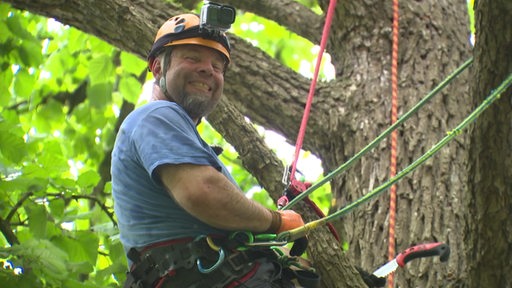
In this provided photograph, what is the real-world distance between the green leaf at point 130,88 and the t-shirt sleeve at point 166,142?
148 inches

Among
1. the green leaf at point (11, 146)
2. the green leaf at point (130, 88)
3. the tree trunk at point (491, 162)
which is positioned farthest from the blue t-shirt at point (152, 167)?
the green leaf at point (130, 88)

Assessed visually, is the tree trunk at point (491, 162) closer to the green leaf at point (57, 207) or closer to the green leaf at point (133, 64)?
the green leaf at point (57, 207)

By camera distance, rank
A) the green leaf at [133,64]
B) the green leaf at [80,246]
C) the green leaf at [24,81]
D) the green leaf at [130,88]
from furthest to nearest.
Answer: the green leaf at [130,88], the green leaf at [133,64], the green leaf at [24,81], the green leaf at [80,246]

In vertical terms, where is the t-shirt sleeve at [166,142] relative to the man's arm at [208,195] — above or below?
above

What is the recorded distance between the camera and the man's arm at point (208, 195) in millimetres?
2414

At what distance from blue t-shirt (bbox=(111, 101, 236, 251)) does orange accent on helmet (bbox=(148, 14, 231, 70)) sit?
1.32ft

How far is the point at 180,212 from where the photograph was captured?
8.49 ft

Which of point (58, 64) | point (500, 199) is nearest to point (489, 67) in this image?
point (500, 199)

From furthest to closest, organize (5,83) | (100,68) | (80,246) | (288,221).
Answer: (100,68) → (5,83) → (80,246) → (288,221)

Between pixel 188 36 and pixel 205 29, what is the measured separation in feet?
0.22

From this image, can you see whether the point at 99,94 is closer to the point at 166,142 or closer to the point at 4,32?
the point at 4,32

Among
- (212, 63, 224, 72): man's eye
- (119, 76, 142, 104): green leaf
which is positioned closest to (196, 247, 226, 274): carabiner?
(212, 63, 224, 72): man's eye

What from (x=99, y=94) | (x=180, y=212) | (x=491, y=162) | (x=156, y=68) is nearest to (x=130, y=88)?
(x=99, y=94)

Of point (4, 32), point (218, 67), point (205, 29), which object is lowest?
point (218, 67)
